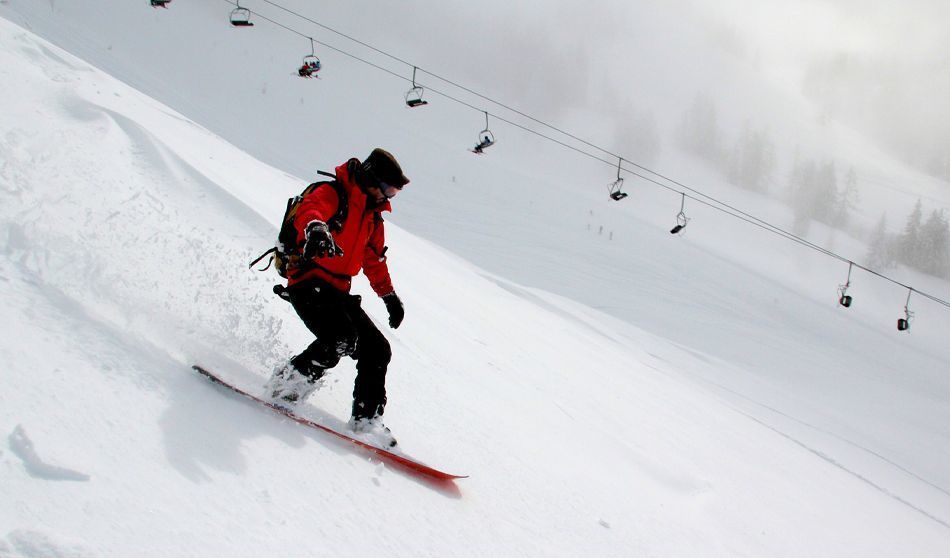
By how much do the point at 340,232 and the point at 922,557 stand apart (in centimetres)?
718

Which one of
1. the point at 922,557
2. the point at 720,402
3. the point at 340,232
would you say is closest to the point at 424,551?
the point at 340,232

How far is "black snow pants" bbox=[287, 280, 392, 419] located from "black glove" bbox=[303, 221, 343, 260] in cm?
44

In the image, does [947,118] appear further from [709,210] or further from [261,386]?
[261,386]

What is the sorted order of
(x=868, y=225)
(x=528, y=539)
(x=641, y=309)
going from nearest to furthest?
(x=528, y=539)
(x=641, y=309)
(x=868, y=225)

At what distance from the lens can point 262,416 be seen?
3.36 m

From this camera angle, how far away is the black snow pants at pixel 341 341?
358cm

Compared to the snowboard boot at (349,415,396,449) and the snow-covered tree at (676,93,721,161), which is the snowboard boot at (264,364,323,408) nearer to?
the snowboard boot at (349,415,396,449)

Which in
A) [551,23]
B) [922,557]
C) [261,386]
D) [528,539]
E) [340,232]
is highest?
[551,23]

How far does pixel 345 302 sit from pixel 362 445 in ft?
2.48

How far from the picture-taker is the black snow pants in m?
3.58

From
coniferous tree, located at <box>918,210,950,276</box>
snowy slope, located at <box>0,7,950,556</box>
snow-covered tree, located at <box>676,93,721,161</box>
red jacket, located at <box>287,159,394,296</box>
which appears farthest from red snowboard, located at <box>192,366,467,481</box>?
snow-covered tree, located at <box>676,93,721,161</box>

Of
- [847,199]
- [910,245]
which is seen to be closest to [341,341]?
[910,245]

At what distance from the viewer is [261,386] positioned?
3.76 metres

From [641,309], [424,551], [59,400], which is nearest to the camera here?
[59,400]
